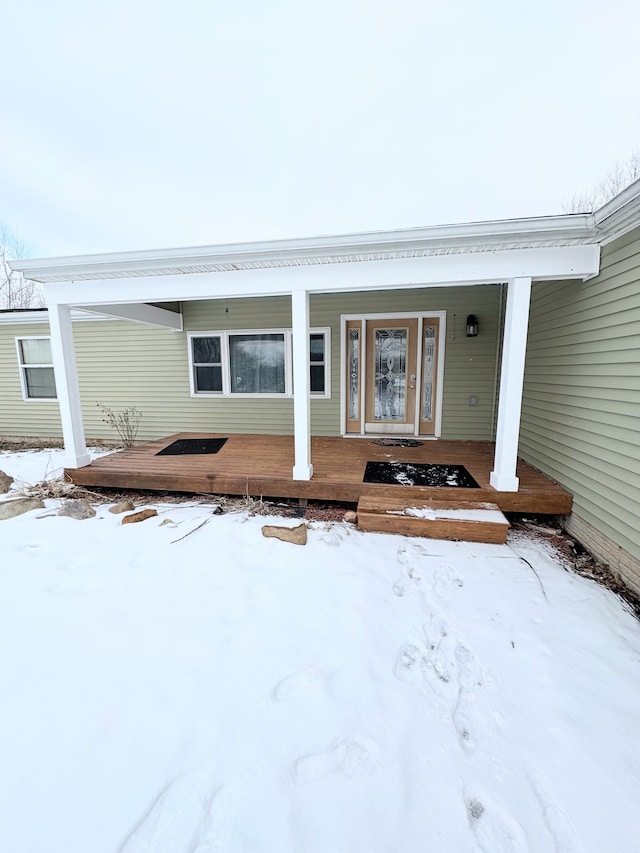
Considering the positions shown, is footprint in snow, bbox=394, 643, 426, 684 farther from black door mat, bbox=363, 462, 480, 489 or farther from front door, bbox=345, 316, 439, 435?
front door, bbox=345, 316, 439, 435

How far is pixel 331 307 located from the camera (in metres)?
5.73

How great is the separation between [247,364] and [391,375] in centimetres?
235

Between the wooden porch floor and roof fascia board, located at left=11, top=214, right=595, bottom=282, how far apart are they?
2170 mm

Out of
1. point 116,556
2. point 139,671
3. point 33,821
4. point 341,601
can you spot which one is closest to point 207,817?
point 33,821

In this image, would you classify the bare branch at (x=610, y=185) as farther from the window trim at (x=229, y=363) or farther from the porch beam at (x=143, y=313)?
the porch beam at (x=143, y=313)

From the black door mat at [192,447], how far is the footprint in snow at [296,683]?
3.70 m

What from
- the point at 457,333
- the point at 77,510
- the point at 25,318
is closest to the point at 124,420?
the point at 25,318

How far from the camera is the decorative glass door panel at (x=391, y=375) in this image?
5.66 metres

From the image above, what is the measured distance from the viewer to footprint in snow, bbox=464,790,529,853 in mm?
1197

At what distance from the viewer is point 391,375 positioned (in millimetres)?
5754

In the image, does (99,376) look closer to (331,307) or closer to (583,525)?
(331,307)

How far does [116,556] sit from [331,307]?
4.30 metres

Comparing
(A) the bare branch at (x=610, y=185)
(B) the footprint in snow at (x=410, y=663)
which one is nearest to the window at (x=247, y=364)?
(B) the footprint in snow at (x=410, y=663)

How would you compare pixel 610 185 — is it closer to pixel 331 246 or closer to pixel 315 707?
pixel 331 246
